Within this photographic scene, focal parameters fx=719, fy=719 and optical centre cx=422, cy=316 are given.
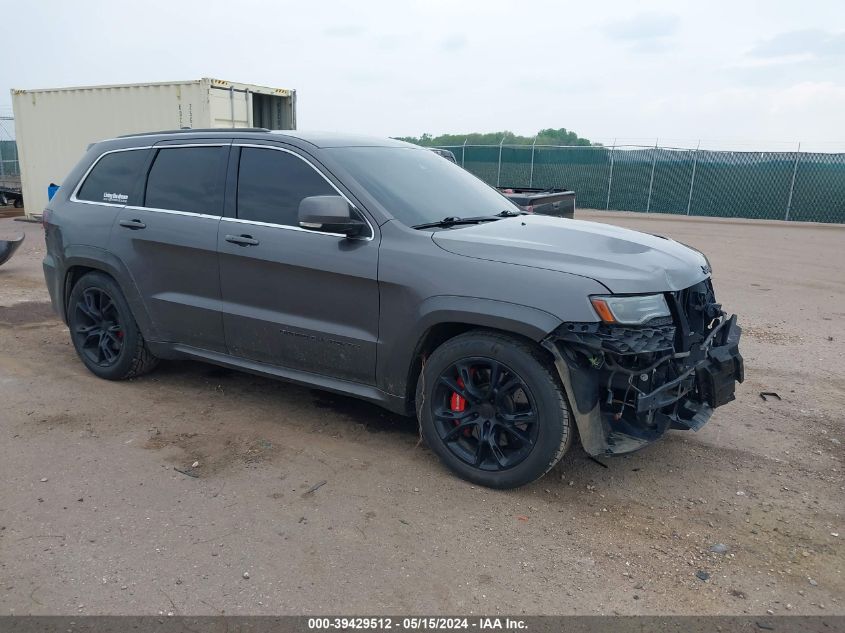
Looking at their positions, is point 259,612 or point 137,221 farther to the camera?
point 137,221

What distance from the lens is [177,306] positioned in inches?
195

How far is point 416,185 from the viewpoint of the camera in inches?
180

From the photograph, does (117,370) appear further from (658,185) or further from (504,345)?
(658,185)

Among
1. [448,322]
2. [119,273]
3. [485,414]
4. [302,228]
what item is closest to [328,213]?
[302,228]

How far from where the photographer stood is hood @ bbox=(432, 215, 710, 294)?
142 inches

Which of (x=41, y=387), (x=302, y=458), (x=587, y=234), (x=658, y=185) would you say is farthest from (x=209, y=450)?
(x=658, y=185)

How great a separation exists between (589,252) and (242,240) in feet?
7.08

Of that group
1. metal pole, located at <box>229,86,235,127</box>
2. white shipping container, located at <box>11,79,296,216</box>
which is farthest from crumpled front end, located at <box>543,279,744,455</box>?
metal pole, located at <box>229,86,235,127</box>

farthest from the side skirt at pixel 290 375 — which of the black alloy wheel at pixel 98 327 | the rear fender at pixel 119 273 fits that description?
the black alloy wheel at pixel 98 327

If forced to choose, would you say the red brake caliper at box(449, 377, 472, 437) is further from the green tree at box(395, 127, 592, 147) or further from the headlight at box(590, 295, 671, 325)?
the green tree at box(395, 127, 592, 147)

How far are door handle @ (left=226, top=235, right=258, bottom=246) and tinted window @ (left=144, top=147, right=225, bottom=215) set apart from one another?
0.86 feet

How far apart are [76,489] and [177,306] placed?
5.00ft

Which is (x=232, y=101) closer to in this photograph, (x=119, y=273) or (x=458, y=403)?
(x=119, y=273)

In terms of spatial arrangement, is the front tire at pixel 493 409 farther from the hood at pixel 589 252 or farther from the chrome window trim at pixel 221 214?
the chrome window trim at pixel 221 214
